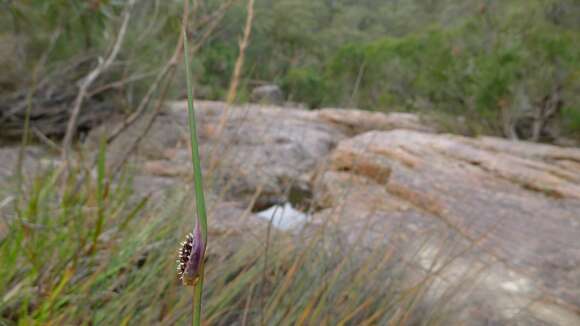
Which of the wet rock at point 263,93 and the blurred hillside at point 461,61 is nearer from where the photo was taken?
the wet rock at point 263,93

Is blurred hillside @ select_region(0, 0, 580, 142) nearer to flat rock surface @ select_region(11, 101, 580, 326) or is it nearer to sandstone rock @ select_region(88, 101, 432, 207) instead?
sandstone rock @ select_region(88, 101, 432, 207)

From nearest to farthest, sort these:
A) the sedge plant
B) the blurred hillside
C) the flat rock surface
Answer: the sedge plant < the flat rock surface < the blurred hillside

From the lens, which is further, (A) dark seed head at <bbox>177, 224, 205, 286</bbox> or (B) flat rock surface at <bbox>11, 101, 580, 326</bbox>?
(B) flat rock surface at <bbox>11, 101, 580, 326</bbox>

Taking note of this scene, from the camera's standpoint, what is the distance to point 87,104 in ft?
17.2

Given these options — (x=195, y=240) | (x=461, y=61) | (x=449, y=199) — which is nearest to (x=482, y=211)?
(x=449, y=199)

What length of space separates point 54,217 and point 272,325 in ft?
2.12

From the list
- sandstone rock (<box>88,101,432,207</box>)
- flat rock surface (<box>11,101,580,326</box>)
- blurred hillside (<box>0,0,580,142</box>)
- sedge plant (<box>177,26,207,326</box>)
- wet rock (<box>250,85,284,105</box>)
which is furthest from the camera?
blurred hillside (<box>0,0,580,142</box>)

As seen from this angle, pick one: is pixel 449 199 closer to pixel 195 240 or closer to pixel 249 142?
pixel 249 142

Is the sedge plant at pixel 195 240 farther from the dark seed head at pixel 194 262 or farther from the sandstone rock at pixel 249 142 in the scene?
the sandstone rock at pixel 249 142

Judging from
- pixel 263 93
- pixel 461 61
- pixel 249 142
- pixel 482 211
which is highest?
pixel 461 61

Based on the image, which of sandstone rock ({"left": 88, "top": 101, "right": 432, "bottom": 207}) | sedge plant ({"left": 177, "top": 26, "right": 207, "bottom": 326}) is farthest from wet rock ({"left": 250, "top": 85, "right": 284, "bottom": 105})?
sedge plant ({"left": 177, "top": 26, "right": 207, "bottom": 326})

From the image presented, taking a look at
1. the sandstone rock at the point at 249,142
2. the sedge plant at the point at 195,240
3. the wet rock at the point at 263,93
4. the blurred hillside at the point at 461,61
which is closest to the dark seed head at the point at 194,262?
the sedge plant at the point at 195,240

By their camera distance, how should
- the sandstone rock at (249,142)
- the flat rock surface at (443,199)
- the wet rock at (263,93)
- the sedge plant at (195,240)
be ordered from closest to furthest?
the sedge plant at (195,240), the flat rock surface at (443,199), the wet rock at (263,93), the sandstone rock at (249,142)

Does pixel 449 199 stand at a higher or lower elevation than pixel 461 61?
lower
